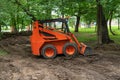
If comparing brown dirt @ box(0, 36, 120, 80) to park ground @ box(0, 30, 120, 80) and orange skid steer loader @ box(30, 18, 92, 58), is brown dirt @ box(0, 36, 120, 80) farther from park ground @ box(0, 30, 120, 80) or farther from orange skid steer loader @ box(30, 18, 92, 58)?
orange skid steer loader @ box(30, 18, 92, 58)

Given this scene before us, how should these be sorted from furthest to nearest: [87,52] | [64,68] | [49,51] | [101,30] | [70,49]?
[101,30] → [87,52] → [70,49] → [49,51] → [64,68]

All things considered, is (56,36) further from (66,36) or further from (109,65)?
(109,65)

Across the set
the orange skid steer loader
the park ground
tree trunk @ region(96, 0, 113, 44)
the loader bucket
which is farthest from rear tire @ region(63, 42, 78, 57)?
tree trunk @ region(96, 0, 113, 44)

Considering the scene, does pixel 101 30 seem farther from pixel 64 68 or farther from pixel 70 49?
pixel 64 68

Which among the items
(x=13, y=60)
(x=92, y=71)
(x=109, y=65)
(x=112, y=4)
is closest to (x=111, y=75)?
(x=92, y=71)

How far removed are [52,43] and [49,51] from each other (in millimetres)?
405

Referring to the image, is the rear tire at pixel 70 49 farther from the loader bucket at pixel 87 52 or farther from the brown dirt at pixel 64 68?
the loader bucket at pixel 87 52

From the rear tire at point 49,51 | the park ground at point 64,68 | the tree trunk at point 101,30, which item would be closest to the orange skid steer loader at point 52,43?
the rear tire at point 49,51

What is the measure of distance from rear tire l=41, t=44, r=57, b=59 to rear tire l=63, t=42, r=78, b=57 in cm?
47

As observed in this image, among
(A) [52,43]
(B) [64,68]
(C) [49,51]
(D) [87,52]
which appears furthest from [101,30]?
(B) [64,68]

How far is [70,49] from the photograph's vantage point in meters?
11.8

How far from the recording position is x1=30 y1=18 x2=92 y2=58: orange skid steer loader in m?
11.6

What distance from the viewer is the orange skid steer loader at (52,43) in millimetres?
11594

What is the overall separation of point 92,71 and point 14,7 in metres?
7.53
